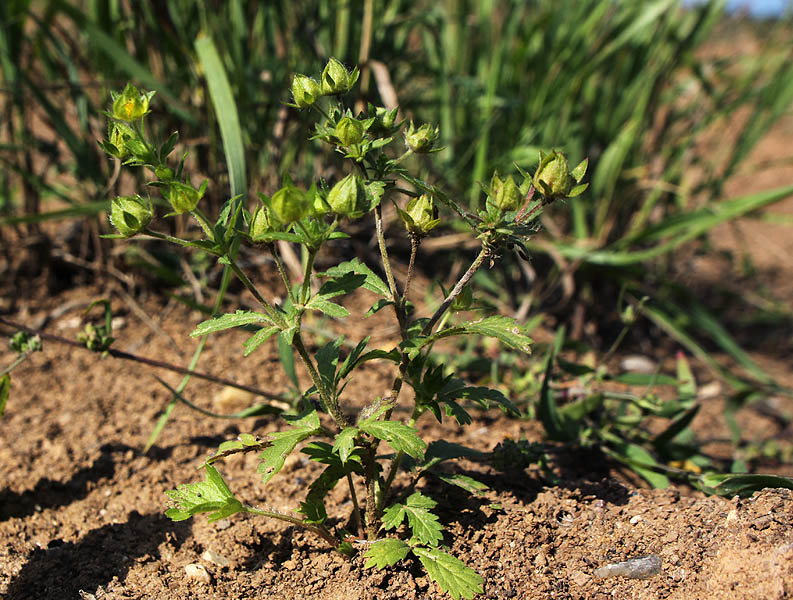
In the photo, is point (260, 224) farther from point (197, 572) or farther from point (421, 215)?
point (197, 572)

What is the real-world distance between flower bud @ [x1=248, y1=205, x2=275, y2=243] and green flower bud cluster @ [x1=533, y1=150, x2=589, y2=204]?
15.4 inches

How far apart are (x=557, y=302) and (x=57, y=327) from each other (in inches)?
66.5

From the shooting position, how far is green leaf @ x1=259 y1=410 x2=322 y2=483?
1027 mm

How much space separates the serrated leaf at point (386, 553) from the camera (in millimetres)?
1105

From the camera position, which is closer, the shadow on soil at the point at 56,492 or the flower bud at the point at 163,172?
the flower bud at the point at 163,172

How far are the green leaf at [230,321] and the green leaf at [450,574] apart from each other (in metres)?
0.46

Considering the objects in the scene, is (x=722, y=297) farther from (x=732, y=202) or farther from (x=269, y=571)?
(x=269, y=571)

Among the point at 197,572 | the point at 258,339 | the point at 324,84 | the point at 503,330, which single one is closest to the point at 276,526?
the point at 197,572

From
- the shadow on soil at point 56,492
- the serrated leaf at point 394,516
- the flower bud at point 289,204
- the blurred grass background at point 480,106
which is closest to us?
the flower bud at point 289,204

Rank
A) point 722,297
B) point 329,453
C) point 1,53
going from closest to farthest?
point 329,453 → point 1,53 → point 722,297

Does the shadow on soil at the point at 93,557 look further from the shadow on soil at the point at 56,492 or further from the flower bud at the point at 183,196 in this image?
the flower bud at the point at 183,196

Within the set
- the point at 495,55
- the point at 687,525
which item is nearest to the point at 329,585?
the point at 687,525

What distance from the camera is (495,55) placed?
2490 mm

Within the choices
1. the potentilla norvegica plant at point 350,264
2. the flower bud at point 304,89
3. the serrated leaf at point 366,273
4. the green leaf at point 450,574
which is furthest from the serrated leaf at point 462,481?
the flower bud at point 304,89
